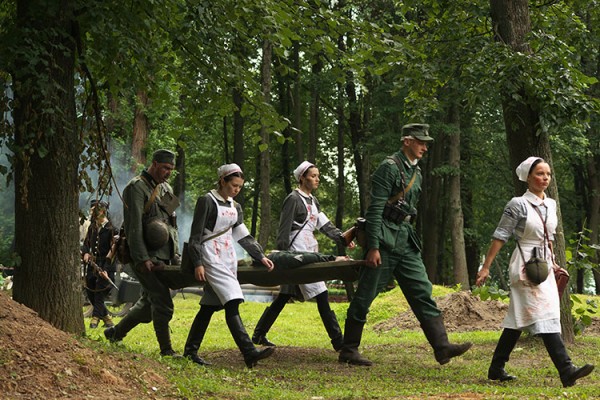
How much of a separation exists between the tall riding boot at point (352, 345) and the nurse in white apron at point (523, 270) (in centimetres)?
168

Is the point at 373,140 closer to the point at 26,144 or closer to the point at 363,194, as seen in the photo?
the point at 363,194

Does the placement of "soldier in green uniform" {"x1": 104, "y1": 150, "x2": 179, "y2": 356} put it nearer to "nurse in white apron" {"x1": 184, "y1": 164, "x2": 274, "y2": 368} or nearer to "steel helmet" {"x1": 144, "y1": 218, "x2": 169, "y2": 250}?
"steel helmet" {"x1": 144, "y1": 218, "x2": 169, "y2": 250}

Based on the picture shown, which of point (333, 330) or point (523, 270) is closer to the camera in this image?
point (523, 270)

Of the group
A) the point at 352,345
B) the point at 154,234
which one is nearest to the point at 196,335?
the point at 154,234

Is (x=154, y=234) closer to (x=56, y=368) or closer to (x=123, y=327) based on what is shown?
(x=123, y=327)

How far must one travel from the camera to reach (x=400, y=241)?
398 inches

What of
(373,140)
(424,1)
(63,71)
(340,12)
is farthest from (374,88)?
(63,71)

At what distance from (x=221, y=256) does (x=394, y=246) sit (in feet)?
5.63

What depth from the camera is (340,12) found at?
998 centimetres

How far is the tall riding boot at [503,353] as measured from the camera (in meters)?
9.00

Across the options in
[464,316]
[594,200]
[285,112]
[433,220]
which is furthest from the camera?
[285,112]

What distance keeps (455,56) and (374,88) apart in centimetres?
1888

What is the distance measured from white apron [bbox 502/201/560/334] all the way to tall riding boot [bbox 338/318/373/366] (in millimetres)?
1948

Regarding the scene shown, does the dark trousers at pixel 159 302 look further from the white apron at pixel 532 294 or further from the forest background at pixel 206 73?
the white apron at pixel 532 294
